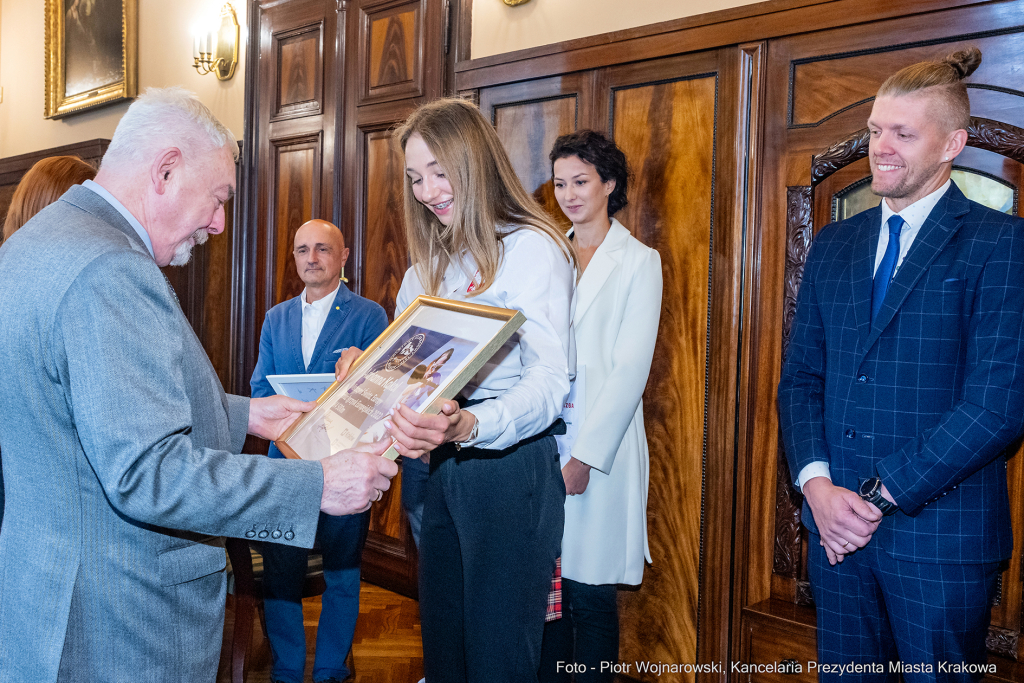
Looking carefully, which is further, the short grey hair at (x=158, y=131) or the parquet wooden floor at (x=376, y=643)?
the parquet wooden floor at (x=376, y=643)

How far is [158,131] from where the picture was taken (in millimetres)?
1362

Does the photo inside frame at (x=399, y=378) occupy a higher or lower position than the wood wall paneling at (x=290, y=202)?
lower

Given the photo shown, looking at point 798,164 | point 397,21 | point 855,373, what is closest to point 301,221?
point 397,21

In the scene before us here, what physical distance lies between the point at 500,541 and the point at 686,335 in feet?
5.21

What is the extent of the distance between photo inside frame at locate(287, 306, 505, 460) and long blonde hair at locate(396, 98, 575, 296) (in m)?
0.18

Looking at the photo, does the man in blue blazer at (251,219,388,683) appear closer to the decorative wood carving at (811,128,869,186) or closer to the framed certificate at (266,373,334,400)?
the framed certificate at (266,373,334,400)

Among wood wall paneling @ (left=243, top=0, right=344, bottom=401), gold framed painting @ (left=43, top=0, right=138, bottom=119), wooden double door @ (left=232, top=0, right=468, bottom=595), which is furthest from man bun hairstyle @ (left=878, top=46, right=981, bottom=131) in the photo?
gold framed painting @ (left=43, top=0, right=138, bottom=119)

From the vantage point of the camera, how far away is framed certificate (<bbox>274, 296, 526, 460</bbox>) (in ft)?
4.76

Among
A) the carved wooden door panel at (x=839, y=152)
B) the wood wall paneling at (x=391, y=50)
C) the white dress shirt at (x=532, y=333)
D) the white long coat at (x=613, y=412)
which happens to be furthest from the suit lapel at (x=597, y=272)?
the wood wall paneling at (x=391, y=50)

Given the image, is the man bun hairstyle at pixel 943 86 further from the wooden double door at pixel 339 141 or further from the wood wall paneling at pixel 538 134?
the wooden double door at pixel 339 141

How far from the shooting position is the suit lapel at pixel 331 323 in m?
3.26

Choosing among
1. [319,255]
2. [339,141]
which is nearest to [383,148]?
[339,141]

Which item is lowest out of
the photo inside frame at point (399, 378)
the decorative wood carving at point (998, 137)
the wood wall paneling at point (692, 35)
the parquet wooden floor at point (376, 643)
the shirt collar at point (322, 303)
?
the parquet wooden floor at point (376, 643)

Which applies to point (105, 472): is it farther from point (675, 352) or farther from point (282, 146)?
point (282, 146)
